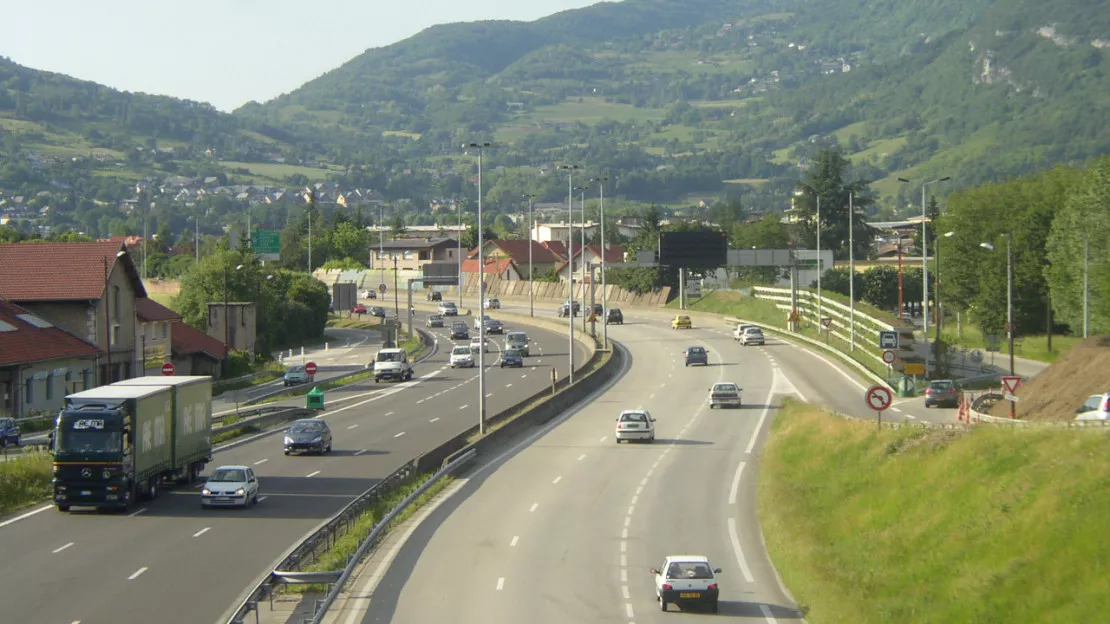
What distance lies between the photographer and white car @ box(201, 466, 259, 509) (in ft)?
118

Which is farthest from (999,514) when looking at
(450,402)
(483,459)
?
(450,402)

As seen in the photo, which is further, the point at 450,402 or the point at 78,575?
the point at 450,402

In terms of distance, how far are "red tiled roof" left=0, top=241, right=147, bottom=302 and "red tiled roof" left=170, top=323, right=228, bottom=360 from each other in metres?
13.1

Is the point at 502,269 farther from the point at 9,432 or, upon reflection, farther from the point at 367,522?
the point at 367,522

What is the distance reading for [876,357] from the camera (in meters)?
81.0

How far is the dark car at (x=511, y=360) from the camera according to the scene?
90312 mm

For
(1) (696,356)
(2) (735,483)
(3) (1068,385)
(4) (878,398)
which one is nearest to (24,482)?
(2) (735,483)

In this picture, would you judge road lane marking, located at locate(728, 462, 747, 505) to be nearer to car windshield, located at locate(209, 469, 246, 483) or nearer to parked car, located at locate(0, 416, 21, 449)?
car windshield, located at locate(209, 469, 246, 483)

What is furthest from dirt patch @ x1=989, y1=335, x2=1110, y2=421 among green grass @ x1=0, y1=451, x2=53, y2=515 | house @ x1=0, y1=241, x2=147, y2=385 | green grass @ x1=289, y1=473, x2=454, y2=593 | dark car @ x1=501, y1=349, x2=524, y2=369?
house @ x1=0, y1=241, x2=147, y2=385

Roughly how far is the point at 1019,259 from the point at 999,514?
86.9 meters

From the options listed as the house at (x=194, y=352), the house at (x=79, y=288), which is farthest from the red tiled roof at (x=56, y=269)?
Answer: the house at (x=194, y=352)

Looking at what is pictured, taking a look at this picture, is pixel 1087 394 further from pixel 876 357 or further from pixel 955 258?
pixel 955 258

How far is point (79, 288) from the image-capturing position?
6938 centimetres

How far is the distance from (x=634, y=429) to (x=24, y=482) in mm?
24462
